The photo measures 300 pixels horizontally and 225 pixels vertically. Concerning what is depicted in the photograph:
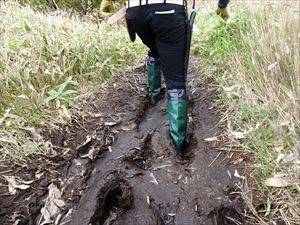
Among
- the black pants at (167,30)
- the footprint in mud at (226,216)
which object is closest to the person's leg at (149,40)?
the black pants at (167,30)

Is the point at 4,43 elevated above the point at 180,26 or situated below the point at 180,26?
below

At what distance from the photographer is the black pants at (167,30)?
2.49 m

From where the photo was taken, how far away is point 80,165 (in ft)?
8.58

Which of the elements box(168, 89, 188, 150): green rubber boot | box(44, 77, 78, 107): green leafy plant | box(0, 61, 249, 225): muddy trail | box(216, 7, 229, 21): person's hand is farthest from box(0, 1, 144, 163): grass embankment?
box(216, 7, 229, 21): person's hand

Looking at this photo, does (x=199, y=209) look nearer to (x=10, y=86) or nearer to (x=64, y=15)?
(x=10, y=86)

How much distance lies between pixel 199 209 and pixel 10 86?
1.95 meters

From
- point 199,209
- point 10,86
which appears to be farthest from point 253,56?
point 10,86

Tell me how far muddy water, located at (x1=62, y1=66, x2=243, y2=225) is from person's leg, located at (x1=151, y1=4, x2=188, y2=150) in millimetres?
184

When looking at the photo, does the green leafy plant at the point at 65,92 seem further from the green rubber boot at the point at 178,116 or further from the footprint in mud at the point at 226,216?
the footprint in mud at the point at 226,216

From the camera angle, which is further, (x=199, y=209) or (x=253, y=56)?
(x=253, y=56)

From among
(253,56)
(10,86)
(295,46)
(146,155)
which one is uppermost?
(295,46)

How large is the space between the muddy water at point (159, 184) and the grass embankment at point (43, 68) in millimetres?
601

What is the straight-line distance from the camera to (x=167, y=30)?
2.53m

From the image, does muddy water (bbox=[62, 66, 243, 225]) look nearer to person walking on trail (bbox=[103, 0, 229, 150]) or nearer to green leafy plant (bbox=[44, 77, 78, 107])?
person walking on trail (bbox=[103, 0, 229, 150])
